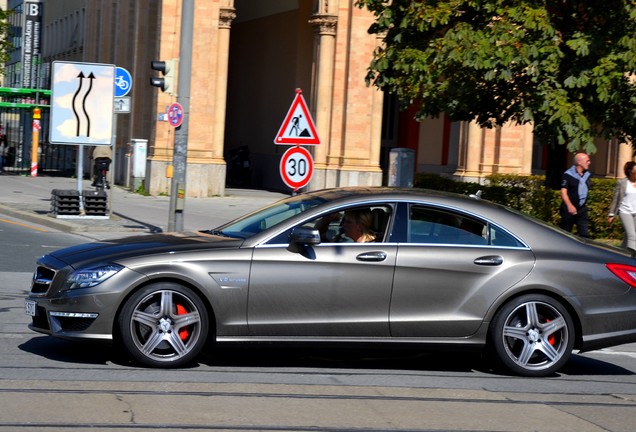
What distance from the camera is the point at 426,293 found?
891 cm

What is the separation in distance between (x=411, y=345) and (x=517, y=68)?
11.4m

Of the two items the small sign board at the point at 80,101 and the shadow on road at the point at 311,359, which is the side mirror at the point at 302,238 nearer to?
the shadow on road at the point at 311,359

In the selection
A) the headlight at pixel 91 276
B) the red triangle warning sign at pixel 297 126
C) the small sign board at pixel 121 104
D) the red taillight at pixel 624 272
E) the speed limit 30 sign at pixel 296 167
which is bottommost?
the headlight at pixel 91 276

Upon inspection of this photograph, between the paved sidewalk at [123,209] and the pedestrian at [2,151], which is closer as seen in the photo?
the paved sidewalk at [123,209]

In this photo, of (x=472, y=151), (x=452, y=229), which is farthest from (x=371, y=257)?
(x=472, y=151)

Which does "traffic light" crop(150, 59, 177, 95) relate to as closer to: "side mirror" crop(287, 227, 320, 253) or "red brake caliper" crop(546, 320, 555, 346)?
"side mirror" crop(287, 227, 320, 253)

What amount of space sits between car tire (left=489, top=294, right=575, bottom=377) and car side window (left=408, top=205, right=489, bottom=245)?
0.57 metres

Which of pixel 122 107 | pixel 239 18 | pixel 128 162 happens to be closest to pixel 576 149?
pixel 122 107

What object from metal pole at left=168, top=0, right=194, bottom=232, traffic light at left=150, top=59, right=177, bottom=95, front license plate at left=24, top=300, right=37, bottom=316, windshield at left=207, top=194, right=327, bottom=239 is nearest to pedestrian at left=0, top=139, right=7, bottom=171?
traffic light at left=150, top=59, right=177, bottom=95

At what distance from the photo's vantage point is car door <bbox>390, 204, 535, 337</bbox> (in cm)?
889

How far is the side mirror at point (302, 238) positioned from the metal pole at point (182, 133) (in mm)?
12671

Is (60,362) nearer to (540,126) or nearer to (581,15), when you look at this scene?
(540,126)

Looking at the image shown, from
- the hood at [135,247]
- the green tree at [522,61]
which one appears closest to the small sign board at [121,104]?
the green tree at [522,61]

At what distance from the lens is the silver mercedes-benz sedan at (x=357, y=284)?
8531mm
